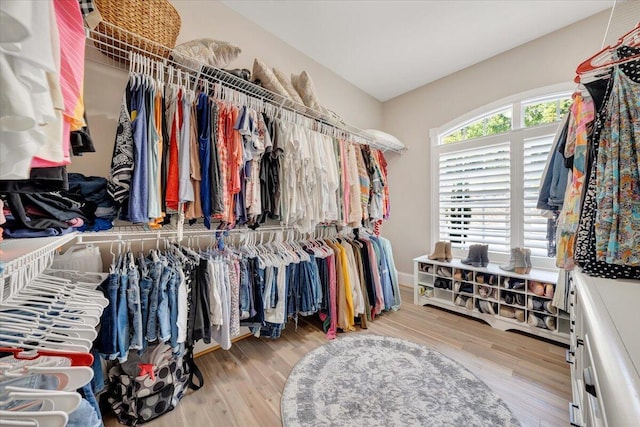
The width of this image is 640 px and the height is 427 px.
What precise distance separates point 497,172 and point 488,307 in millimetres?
1469

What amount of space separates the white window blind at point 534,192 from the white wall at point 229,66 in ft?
6.33

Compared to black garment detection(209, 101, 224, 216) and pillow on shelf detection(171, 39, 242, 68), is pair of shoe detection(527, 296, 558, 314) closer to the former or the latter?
black garment detection(209, 101, 224, 216)

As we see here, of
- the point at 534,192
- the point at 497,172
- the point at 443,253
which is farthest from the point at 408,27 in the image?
the point at 443,253

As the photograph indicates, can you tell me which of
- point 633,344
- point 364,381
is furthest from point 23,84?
point 364,381

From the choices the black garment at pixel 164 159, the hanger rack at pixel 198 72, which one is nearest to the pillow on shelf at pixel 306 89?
the hanger rack at pixel 198 72

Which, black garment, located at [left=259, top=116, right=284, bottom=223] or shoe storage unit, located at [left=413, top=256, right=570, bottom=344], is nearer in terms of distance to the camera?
black garment, located at [left=259, top=116, right=284, bottom=223]

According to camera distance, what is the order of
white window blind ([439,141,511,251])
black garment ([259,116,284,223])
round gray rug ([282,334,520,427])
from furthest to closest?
white window blind ([439,141,511,251]) < black garment ([259,116,284,223]) < round gray rug ([282,334,520,427])

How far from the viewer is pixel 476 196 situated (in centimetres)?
273

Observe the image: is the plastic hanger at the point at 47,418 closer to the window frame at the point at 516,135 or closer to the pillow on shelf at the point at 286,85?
the pillow on shelf at the point at 286,85

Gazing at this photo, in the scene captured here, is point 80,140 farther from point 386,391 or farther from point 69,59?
point 386,391

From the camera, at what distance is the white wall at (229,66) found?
1.42 metres

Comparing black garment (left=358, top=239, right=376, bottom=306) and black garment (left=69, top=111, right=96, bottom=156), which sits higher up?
black garment (left=69, top=111, right=96, bottom=156)

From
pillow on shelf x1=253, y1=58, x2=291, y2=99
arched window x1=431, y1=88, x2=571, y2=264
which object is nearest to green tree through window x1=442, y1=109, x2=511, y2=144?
arched window x1=431, y1=88, x2=571, y2=264

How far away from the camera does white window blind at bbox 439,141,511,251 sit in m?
2.55
